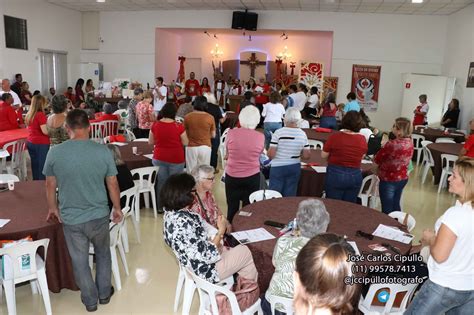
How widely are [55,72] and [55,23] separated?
1580 mm

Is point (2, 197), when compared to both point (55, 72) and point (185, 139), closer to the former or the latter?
point (185, 139)

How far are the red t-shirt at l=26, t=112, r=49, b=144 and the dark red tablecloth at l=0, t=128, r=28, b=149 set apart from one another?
98cm

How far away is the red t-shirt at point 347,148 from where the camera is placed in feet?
13.5

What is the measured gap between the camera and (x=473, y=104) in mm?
9805

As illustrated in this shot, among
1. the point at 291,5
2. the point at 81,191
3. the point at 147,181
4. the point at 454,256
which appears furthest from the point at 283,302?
the point at 291,5

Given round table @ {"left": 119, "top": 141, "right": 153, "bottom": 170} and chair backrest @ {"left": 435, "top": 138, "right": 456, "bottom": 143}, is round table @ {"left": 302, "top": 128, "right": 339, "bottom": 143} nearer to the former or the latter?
chair backrest @ {"left": 435, "top": 138, "right": 456, "bottom": 143}

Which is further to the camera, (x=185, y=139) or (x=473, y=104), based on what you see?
(x=473, y=104)

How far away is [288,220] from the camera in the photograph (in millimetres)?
3346

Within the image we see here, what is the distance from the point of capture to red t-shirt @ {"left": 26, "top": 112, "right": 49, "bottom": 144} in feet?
17.3

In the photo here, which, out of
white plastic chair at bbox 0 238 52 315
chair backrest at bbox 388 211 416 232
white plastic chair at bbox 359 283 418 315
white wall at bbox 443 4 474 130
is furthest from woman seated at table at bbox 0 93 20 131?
white wall at bbox 443 4 474 130

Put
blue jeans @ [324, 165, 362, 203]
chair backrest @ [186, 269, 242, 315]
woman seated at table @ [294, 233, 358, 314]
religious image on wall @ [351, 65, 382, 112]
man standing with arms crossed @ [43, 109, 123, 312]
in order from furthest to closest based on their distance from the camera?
1. religious image on wall @ [351, 65, 382, 112]
2. blue jeans @ [324, 165, 362, 203]
3. man standing with arms crossed @ [43, 109, 123, 312]
4. chair backrest @ [186, 269, 242, 315]
5. woman seated at table @ [294, 233, 358, 314]

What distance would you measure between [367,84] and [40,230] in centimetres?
1181

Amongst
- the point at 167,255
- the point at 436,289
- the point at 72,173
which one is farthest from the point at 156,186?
the point at 436,289

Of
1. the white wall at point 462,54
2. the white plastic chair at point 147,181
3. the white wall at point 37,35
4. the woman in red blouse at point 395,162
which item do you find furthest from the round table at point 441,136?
the white wall at point 37,35
